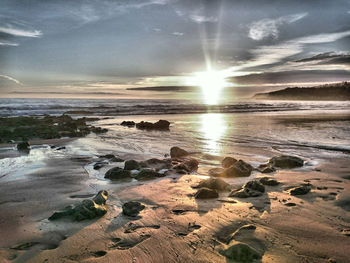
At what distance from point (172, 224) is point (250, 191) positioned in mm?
1838

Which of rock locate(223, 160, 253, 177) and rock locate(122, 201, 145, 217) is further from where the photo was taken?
rock locate(223, 160, 253, 177)

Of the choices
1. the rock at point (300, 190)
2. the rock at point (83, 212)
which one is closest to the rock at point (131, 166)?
the rock at point (83, 212)

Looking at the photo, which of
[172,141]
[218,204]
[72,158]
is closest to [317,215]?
[218,204]

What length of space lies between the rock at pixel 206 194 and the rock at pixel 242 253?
179cm

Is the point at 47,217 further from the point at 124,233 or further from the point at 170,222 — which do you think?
the point at 170,222

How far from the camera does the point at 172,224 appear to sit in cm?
369

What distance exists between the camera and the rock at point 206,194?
184 inches

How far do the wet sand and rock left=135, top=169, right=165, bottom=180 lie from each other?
29 cm

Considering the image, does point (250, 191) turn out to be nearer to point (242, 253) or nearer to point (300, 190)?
point (300, 190)

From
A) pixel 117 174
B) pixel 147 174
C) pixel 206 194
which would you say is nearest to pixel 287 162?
pixel 206 194

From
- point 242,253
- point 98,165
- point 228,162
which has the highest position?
point 228,162

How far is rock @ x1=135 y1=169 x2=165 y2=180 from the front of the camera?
6.00m

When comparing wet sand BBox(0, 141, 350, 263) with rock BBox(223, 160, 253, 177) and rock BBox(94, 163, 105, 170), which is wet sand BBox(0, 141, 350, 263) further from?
rock BBox(94, 163, 105, 170)

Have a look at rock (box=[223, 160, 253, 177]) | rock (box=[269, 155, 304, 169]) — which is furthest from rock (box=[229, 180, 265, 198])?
rock (box=[269, 155, 304, 169])
